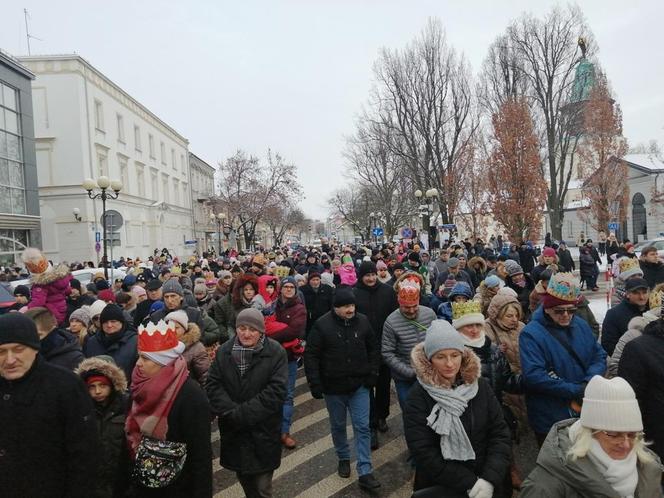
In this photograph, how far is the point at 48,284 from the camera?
6051 millimetres

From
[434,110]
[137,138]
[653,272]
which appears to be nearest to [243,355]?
[653,272]

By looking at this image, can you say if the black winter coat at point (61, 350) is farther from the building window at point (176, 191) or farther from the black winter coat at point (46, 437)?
the building window at point (176, 191)

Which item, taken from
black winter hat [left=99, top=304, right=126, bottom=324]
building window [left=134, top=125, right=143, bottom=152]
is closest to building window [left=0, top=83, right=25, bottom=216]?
building window [left=134, top=125, right=143, bottom=152]

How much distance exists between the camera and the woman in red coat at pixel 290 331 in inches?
214

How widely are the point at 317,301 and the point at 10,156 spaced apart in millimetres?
24500

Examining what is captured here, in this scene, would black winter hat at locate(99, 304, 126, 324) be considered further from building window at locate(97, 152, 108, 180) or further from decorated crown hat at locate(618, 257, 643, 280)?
building window at locate(97, 152, 108, 180)

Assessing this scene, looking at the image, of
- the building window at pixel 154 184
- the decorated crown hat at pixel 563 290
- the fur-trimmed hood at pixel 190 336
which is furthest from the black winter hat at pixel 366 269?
the building window at pixel 154 184

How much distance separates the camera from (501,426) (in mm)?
2746

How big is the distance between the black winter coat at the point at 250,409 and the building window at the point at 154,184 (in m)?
44.0

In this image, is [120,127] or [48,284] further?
[120,127]

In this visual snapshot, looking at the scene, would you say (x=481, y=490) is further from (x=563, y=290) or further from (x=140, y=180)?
(x=140, y=180)

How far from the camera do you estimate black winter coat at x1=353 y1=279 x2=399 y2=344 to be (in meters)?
5.65

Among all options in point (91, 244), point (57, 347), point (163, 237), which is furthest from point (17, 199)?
point (57, 347)

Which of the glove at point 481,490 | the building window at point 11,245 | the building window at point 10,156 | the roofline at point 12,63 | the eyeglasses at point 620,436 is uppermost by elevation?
the roofline at point 12,63
